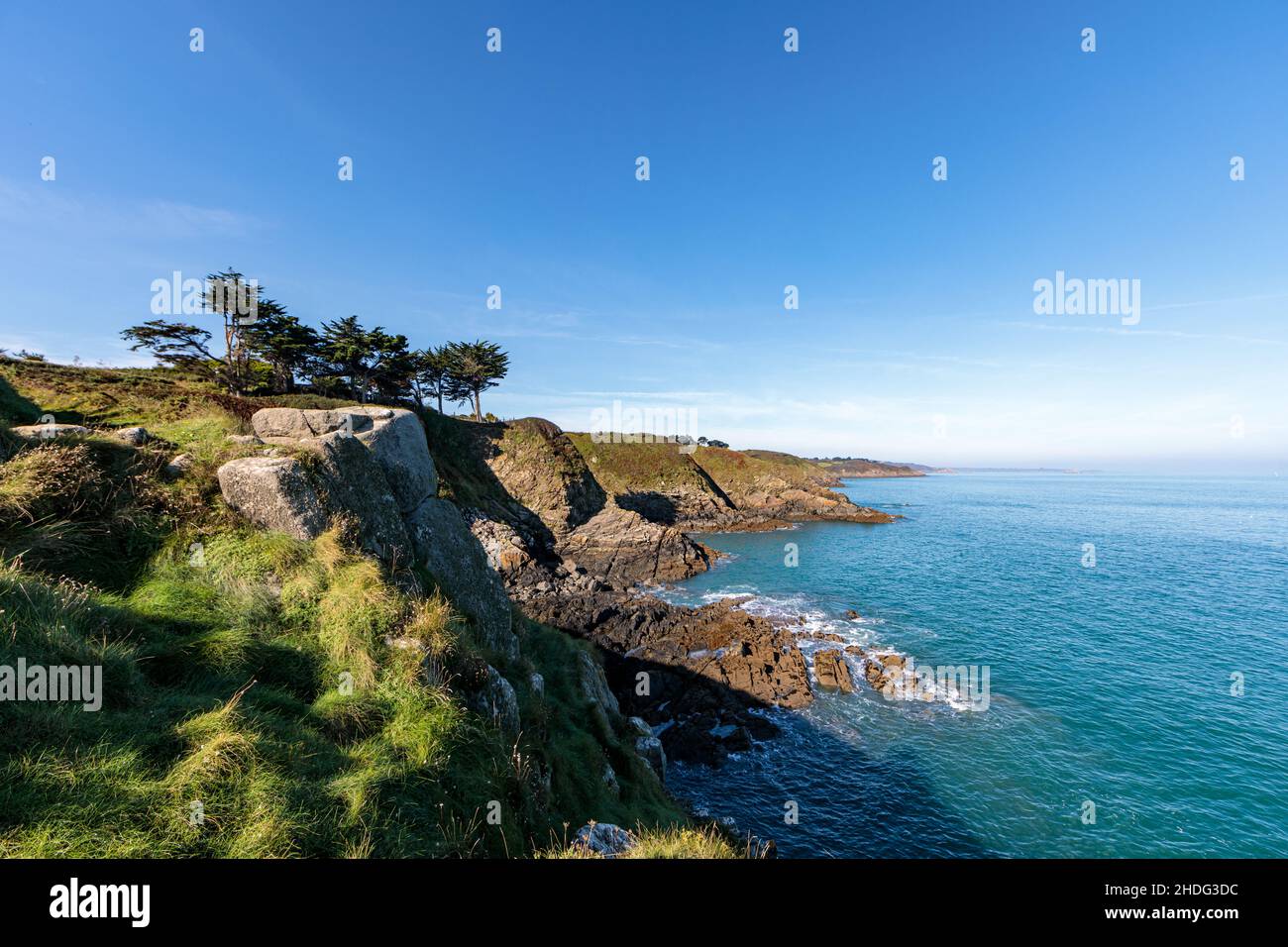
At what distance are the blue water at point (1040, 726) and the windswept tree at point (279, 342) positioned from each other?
42772 mm

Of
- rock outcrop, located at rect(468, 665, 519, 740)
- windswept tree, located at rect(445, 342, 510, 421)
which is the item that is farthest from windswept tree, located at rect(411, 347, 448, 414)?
rock outcrop, located at rect(468, 665, 519, 740)

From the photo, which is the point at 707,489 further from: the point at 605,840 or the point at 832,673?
the point at 605,840

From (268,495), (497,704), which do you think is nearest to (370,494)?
(268,495)

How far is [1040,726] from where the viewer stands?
24.2m

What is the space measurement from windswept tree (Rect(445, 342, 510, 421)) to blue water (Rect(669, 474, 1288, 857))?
4750cm

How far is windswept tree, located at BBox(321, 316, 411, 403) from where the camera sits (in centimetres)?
4578

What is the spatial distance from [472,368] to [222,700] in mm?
73304

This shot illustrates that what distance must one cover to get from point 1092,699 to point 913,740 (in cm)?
1303

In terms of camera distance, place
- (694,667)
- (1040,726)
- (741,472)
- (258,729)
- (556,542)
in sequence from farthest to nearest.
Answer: (741,472) → (556,542) → (694,667) → (1040,726) → (258,729)

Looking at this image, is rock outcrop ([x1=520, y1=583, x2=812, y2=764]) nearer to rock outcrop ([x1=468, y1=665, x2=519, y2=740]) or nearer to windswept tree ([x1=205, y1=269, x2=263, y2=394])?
rock outcrop ([x1=468, y1=665, x2=519, y2=740])

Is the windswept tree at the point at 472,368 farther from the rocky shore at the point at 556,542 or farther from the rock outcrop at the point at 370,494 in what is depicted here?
the rock outcrop at the point at 370,494

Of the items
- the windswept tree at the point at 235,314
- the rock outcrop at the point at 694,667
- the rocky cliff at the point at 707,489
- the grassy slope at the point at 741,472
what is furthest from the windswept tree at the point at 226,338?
the grassy slope at the point at 741,472

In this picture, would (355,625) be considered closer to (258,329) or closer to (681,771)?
(681,771)

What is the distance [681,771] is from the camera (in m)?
21.0
